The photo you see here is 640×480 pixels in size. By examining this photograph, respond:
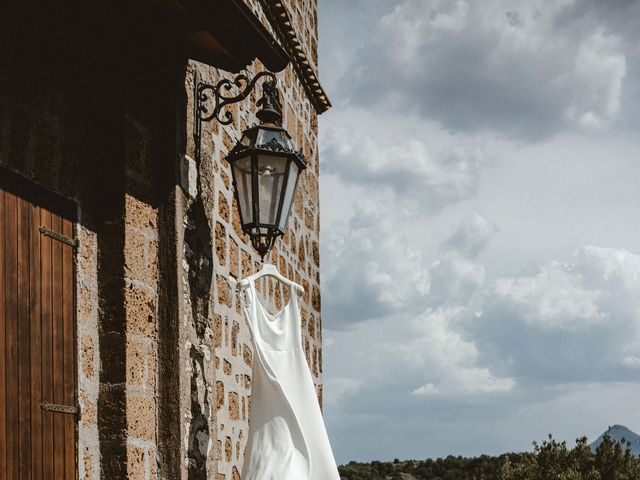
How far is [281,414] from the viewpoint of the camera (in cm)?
467

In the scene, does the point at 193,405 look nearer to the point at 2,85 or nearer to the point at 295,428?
the point at 295,428

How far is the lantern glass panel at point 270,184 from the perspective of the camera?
198 inches

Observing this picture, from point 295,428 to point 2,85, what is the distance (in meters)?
2.04

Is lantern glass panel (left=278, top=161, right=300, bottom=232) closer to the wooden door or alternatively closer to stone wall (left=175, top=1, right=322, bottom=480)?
stone wall (left=175, top=1, right=322, bottom=480)

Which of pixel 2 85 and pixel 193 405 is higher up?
pixel 2 85

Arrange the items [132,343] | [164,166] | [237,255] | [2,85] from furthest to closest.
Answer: [237,255]
[164,166]
[132,343]
[2,85]

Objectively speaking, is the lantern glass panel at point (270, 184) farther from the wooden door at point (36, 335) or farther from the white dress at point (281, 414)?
→ the wooden door at point (36, 335)

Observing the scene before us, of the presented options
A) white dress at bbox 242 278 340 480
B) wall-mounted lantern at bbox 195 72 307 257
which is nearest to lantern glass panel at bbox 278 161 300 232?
wall-mounted lantern at bbox 195 72 307 257

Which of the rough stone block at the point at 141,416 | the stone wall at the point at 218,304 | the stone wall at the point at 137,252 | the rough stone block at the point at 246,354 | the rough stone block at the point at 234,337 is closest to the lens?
the stone wall at the point at 137,252

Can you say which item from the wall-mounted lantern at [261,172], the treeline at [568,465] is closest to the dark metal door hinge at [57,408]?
the wall-mounted lantern at [261,172]

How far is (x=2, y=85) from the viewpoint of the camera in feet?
12.6

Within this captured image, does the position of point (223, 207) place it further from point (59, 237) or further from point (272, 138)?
point (59, 237)

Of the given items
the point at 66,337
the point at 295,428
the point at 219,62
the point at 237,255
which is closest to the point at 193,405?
the point at 295,428

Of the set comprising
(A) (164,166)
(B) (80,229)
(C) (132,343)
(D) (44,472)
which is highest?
(A) (164,166)
